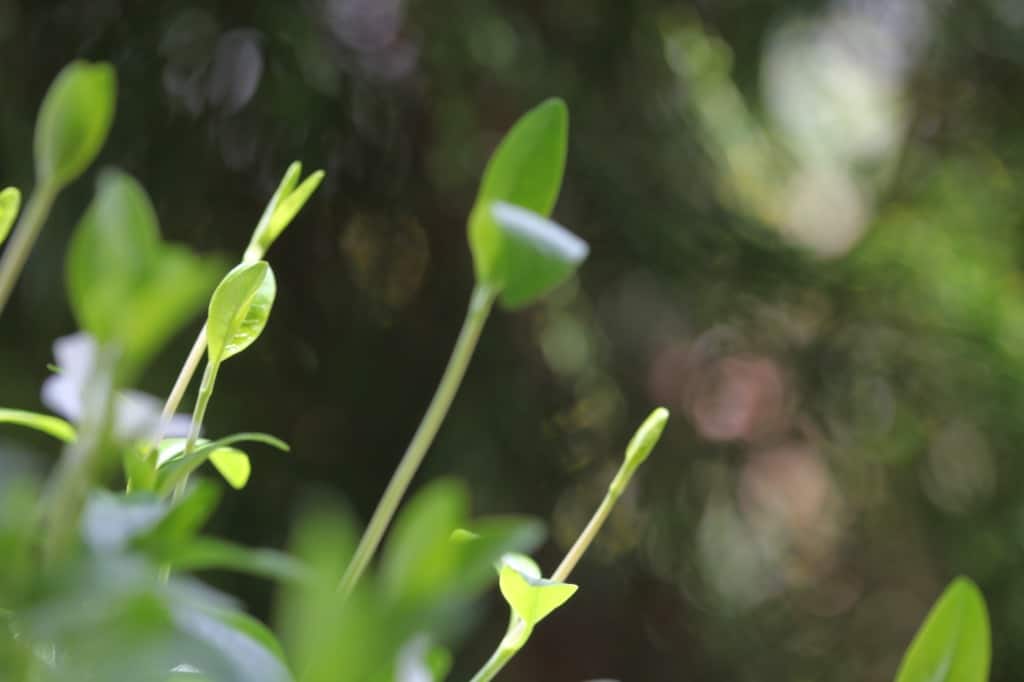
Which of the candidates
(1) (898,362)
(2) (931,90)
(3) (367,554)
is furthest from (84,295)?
(2) (931,90)

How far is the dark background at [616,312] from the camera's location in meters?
0.58

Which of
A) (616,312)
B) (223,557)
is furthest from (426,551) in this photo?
(616,312)

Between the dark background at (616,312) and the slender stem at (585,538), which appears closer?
the slender stem at (585,538)

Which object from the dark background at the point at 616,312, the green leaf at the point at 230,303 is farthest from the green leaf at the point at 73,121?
the dark background at the point at 616,312

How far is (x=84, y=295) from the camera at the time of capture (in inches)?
2.1

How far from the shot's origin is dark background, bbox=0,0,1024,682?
584 mm

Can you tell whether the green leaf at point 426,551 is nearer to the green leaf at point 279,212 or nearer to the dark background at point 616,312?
the green leaf at point 279,212

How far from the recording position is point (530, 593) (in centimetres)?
10

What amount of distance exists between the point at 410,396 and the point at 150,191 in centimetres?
18

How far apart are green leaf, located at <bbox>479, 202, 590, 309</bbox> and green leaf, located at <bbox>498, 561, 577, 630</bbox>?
41 mm

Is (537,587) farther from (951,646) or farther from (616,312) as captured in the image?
(616,312)

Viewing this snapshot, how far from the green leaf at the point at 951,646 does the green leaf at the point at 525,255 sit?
56 millimetres

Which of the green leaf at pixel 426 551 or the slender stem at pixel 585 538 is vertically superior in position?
the green leaf at pixel 426 551

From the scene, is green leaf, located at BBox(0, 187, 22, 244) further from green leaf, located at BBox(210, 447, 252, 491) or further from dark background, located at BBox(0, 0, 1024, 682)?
dark background, located at BBox(0, 0, 1024, 682)
